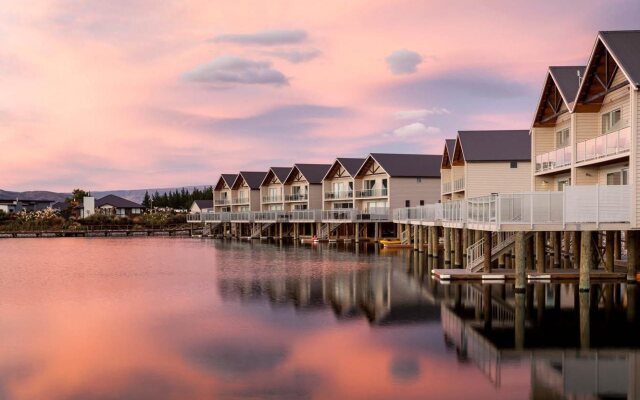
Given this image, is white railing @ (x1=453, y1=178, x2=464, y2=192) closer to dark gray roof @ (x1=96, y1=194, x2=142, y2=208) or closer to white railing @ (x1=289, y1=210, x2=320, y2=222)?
white railing @ (x1=289, y1=210, x2=320, y2=222)

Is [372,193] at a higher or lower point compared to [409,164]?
lower

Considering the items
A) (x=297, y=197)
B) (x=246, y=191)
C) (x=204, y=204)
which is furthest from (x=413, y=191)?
(x=204, y=204)

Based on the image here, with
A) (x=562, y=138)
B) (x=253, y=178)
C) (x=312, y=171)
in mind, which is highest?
(x=312, y=171)

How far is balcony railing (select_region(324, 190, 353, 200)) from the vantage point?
221ft

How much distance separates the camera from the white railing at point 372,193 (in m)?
62.2

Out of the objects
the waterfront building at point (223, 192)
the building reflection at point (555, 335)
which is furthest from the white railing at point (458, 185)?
the waterfront building at point (223, 192)

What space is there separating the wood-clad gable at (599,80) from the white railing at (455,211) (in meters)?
6.79

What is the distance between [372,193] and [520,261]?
40.9 m

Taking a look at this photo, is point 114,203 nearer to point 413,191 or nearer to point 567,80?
point 413,191

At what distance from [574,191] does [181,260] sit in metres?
29.4

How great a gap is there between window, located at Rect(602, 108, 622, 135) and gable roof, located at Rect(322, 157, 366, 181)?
1594 inches

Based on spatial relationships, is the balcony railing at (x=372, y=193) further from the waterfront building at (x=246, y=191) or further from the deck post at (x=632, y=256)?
the deck post at (x=632, y=256)

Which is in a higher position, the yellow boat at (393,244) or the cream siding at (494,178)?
the cream siding at (494,178)

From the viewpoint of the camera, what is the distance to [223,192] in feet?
307
